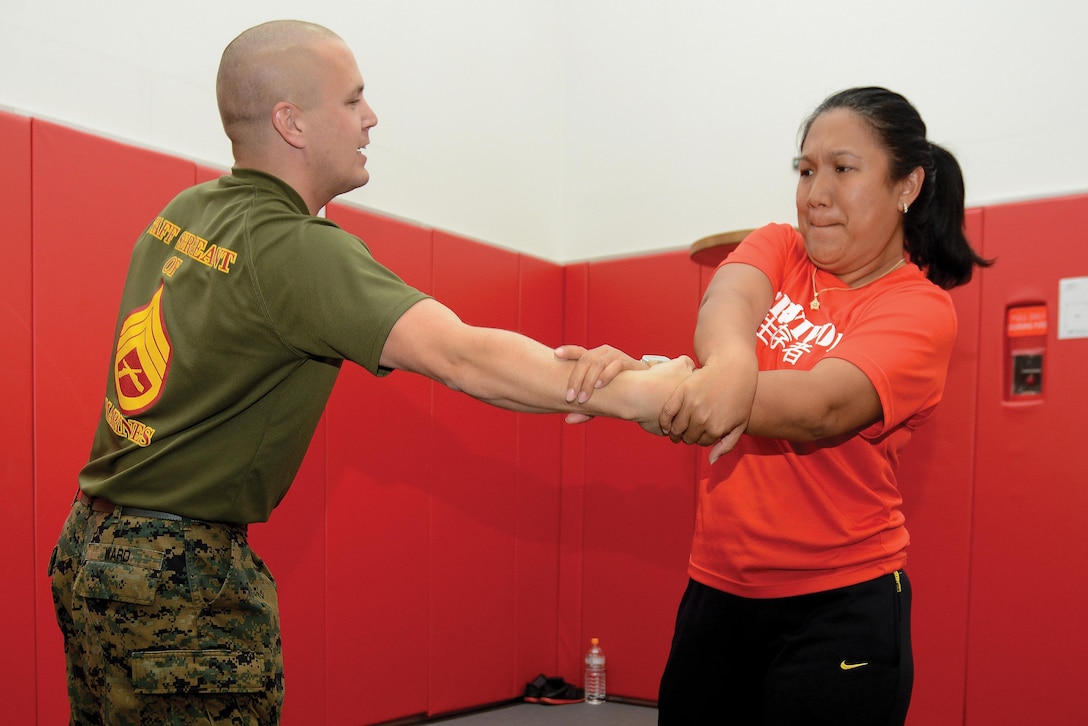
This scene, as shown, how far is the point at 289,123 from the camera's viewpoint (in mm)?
1604

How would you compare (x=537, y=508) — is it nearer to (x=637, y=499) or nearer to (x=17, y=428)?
(x=637, y=499)

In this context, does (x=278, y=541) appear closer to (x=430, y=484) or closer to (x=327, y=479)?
(x=327, y=479)

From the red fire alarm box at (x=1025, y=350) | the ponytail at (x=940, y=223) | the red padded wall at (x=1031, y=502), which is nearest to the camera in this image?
the ponytail at (x=940, y=223)

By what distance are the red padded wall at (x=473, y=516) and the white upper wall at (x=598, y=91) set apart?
0.21m

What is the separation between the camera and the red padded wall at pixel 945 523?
3078mm

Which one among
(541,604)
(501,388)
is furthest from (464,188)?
(501,388)

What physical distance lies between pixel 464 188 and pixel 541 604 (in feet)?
6.25

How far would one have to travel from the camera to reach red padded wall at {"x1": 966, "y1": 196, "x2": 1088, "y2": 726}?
2896 mm

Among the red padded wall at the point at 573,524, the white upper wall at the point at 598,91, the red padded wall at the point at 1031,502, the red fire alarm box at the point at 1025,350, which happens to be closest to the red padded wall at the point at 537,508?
the red padded wall at the point at 573,524

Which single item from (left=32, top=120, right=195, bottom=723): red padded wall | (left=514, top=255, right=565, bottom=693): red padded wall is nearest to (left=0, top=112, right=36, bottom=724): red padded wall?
(left=32, top=120, right=195, bottom=723): red padded wall

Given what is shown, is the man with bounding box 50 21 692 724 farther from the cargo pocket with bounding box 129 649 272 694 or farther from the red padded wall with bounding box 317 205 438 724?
the red padded wall with bounding box 317 205 438 724

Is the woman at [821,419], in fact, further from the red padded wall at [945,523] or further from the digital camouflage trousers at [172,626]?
the red padded wall at [945,523]

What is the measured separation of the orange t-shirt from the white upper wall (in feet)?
6.17

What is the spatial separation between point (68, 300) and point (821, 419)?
2.02 metres
